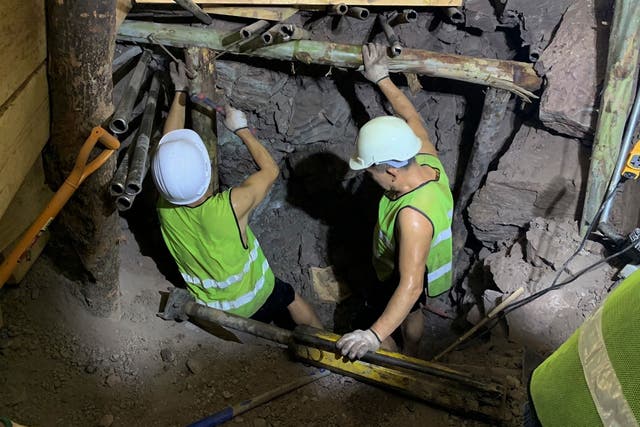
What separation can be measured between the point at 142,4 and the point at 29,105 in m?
1.26

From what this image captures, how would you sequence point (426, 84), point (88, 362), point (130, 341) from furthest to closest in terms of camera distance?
point (426, 84), point (130, 341), point (88, 362)

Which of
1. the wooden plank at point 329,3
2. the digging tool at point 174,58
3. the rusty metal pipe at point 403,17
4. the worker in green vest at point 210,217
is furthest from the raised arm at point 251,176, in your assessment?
the rusty metal pipe at point 403,17

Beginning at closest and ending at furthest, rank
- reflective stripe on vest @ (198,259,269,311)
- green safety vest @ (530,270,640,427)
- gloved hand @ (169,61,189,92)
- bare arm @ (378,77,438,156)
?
1. green safety vest @ (530,270,640,427)
2. gloved hand @ (169,61,189,92)
3. bare arm @ (378,77,438,156)
4. reflective stripe on vest @ (198,259,269,311)

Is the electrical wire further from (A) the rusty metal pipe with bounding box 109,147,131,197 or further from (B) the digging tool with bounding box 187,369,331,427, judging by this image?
(A) the rusty metal pipe with bounding box 109,147,131,197

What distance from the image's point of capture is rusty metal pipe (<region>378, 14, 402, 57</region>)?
3267 mm

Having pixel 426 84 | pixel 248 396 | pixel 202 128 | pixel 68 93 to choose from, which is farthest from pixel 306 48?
pixel 248 396

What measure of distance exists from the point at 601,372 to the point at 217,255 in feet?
7.85

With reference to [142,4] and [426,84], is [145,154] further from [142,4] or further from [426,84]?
[426,84]

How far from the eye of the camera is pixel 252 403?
286 centimetres

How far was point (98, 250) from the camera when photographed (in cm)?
317

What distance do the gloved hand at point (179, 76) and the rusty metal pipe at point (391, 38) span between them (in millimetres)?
1421

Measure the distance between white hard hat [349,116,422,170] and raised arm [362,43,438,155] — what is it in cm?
50

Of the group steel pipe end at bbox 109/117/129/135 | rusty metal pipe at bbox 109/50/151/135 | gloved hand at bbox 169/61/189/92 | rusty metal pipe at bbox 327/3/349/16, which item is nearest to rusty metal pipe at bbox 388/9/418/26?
rusty metal pipe at bbox 327/3/349/16

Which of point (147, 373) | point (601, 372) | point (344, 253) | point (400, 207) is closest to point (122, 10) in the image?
point (400, 207)
